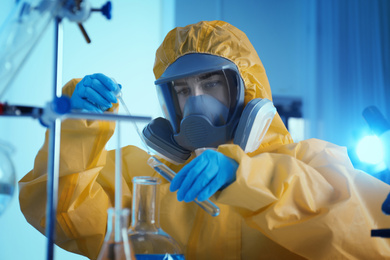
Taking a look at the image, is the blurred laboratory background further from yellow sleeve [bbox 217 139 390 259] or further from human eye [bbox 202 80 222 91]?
yellow sleeve [bbox 217 139 390 259]

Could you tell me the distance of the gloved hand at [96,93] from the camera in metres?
1.17

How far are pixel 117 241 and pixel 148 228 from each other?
0.21 meters

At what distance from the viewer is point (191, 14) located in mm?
3031

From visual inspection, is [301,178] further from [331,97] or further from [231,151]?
[331,97]

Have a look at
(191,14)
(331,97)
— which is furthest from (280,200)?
(331,97)

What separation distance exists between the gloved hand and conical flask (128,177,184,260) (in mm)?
532

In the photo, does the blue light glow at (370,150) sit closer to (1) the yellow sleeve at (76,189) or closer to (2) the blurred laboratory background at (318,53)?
(1) the yellow sleeve at (76,189)

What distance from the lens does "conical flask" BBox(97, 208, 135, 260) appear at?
505 millimetres

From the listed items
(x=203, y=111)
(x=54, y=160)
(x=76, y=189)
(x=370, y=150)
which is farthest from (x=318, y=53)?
(x=54, y=160)

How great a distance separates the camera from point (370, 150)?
1462 millimetres

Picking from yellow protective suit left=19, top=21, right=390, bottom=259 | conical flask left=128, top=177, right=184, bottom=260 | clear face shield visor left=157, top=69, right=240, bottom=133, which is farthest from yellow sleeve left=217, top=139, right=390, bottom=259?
clear face shield visor left=157, top=69, right=240, bottom=133

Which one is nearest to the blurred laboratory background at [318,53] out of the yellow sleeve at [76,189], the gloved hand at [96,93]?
the gloved hand at [96,93]

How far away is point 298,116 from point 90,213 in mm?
2624

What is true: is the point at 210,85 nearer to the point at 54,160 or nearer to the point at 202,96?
the point at 202,96
